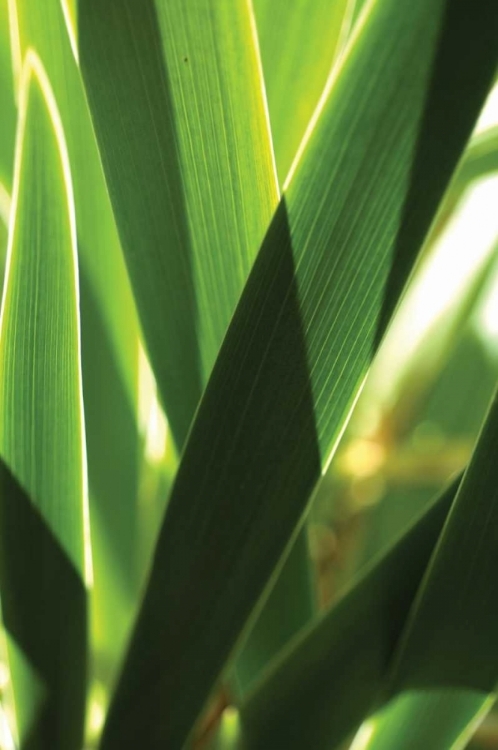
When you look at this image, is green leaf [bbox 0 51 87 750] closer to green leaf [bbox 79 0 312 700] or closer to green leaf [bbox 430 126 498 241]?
green leaf [bbox 79 0 312 700]

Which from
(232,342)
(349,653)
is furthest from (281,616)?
(232,342)

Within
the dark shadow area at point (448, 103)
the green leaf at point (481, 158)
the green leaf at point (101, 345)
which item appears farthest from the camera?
the green leaf at point (481, 158)

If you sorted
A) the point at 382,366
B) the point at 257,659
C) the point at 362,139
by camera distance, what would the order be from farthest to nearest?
the point at 382,366, the point at 257,659, the point at 362,139

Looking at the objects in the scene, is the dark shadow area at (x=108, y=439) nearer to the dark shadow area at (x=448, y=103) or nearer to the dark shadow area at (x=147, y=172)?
the dark shadow area at (x=147, y=172)

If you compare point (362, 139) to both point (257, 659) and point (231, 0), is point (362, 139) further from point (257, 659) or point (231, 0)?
point (257, 659)

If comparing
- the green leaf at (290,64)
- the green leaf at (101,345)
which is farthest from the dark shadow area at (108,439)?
the green leaf at (290,64)

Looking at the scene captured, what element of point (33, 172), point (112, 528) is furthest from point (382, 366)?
point (33, 172)
